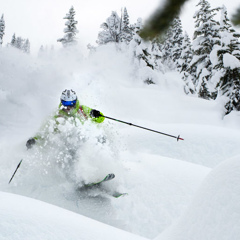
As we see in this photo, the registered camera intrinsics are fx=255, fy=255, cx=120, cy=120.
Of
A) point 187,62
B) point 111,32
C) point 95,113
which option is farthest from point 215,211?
point 111,32

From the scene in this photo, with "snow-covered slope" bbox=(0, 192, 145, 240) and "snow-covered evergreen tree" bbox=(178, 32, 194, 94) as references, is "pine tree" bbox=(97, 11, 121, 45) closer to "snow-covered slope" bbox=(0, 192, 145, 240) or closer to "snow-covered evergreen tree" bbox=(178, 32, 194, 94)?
"snow-covered evergreen tree" bbox=(178, 32, 194, 94)

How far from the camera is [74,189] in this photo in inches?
219

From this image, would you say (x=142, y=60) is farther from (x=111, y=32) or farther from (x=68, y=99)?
(x=68, y=99)

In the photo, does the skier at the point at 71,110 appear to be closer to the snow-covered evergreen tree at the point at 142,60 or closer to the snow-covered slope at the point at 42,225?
the snow-covered slope at the point at 42,225

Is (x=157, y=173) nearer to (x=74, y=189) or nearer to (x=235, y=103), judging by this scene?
(x=74, y=189)

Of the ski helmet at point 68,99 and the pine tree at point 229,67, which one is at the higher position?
the pine tree at point 229,67

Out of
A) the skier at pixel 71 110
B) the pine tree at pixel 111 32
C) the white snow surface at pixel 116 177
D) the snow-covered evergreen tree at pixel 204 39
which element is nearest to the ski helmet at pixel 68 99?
the skier at pixel 71 110

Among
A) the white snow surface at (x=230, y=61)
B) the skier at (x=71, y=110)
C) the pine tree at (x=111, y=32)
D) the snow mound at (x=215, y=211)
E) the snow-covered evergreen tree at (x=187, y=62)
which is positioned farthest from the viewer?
the pine tree at (x=111, y=32)

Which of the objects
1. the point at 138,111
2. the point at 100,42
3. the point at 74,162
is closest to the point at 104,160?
the point at 74,162

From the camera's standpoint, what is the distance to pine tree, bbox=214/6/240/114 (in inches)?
602

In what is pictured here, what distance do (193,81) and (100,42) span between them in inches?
591

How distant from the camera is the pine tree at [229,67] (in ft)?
50.1

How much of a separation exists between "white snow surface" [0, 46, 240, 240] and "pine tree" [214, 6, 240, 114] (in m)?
1.18

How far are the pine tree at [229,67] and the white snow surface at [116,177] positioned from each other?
3.88ft
